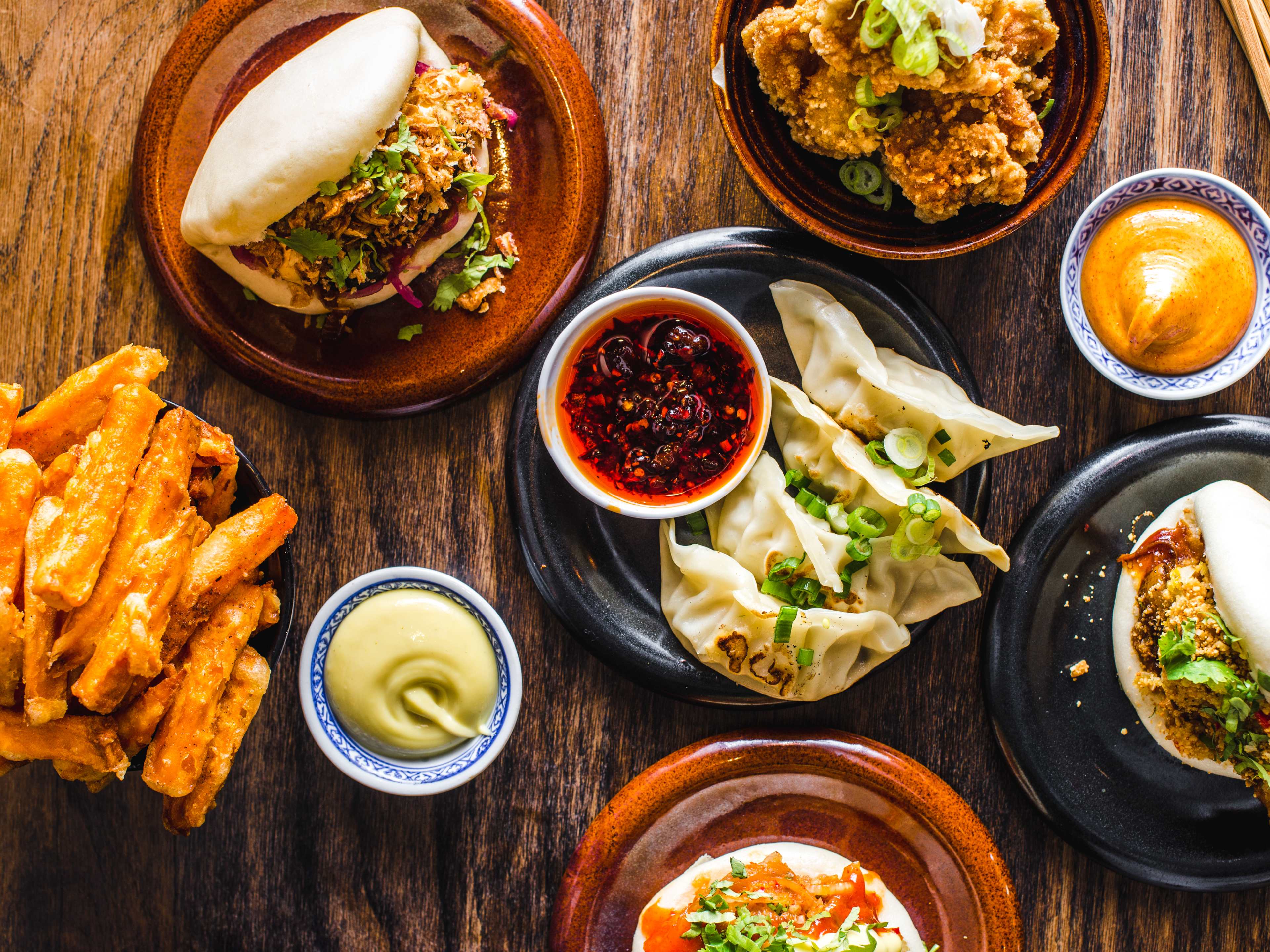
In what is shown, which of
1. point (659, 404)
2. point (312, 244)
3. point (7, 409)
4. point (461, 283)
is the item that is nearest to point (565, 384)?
point (659, 404)

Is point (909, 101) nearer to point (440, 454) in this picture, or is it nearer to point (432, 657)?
point (440, 454)

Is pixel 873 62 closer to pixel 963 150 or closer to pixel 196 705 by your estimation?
pixel 963 150

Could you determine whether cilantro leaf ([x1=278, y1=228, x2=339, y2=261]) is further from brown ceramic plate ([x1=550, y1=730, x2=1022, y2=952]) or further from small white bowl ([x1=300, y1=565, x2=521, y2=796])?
brown ceramic plate ([x1=550, y1=730, x2=1022, y2=952])

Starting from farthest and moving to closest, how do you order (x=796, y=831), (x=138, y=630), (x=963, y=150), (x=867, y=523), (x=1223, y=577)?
(x=796, y=831)
(x=867, y=523)
(x=1223, y=577)
(x=963, y=150)
(x=138, y=630)

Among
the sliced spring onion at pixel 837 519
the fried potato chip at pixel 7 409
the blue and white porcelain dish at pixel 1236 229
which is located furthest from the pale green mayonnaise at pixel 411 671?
the blue and white porcelain dish at pixel 1236 229

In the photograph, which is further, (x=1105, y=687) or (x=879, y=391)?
(x=1105, y=687)

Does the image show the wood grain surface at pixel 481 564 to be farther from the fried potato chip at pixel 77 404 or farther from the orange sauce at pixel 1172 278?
the fried potato chip at pixel 77 404

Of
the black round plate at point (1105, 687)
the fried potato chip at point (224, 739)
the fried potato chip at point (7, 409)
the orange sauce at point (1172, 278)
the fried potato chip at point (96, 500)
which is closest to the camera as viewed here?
the fried potato chip at point (96, 500)
